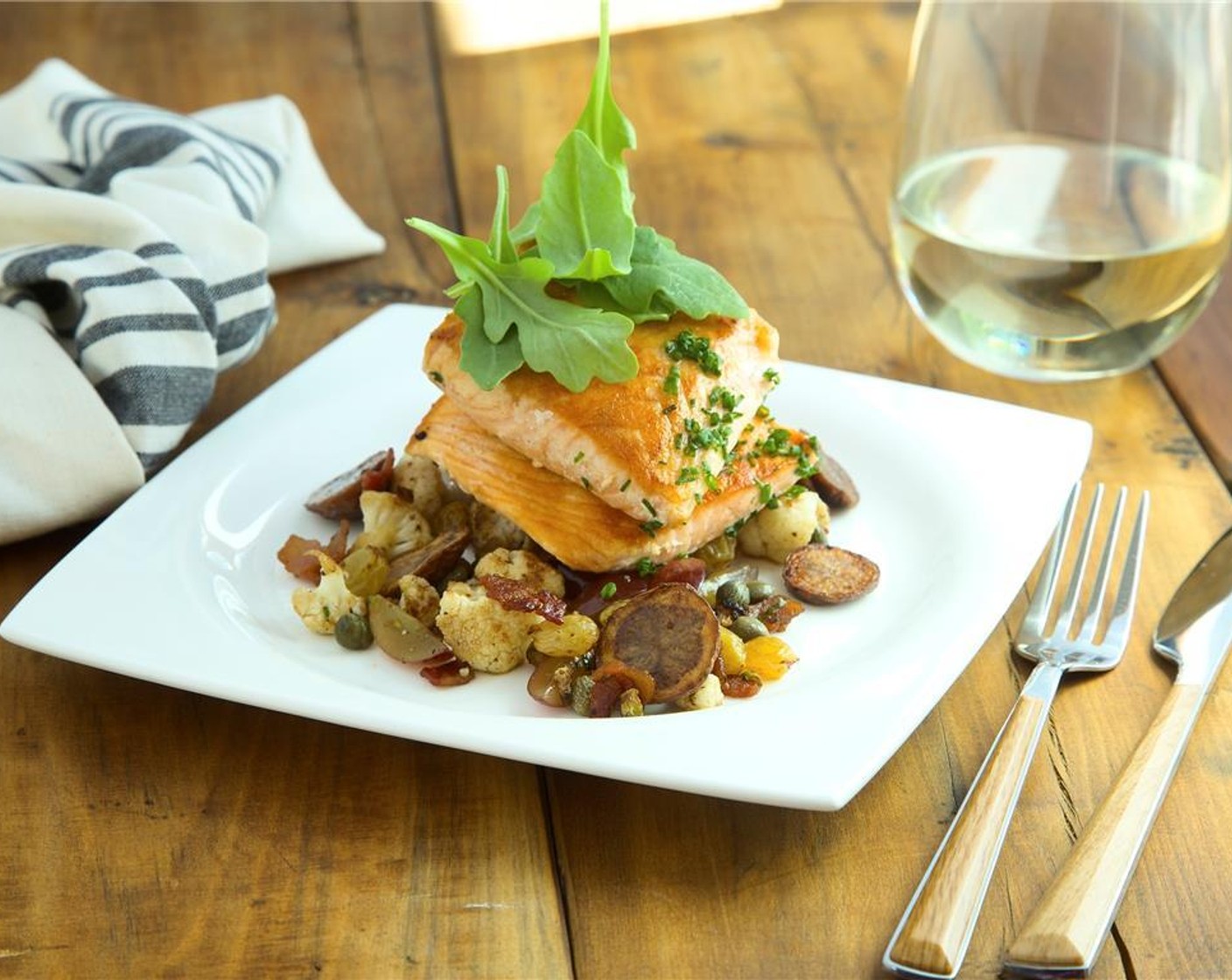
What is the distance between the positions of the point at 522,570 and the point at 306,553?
381 mm

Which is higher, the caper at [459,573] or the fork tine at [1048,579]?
the caper at [459,573]

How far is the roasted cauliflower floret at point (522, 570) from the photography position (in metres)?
2.29

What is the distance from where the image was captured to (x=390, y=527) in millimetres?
2438

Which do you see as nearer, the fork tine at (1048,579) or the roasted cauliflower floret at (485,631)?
the roasted cauliflower floret at (485,631)

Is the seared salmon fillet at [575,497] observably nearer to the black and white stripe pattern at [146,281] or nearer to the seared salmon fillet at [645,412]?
the seared salmon fillet at [645,412]

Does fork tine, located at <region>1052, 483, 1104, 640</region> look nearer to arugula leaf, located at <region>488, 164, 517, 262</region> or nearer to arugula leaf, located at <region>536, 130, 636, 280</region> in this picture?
arugula leaf, located at <region>536, 130, 636, 280</region>

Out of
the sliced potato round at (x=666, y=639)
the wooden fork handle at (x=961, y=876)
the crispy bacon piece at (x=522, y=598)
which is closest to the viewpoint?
the wooden fork handle at (x=961, y=876)

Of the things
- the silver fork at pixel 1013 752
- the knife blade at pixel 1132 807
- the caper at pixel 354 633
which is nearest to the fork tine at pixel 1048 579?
the silver fork at pixel 1013 752

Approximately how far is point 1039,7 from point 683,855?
170cm

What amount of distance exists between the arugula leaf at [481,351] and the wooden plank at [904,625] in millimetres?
623

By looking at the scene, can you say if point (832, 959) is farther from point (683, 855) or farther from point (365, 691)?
point (365, 691)

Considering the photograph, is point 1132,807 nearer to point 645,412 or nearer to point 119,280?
point 645,412

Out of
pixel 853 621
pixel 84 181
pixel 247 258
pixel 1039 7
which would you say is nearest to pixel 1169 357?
pixel 1039 7

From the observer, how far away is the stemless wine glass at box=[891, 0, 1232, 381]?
8.98 feet
